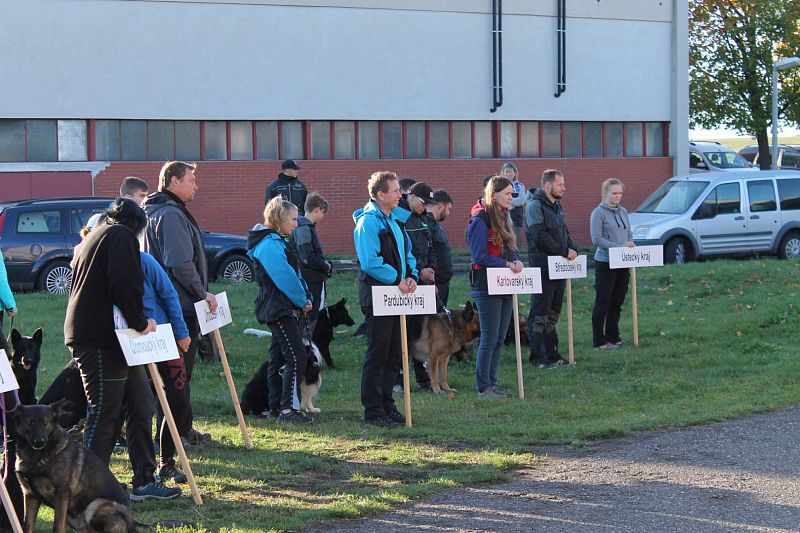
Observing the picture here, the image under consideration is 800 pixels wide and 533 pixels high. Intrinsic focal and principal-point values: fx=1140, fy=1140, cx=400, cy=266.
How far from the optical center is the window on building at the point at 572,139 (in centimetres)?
3058

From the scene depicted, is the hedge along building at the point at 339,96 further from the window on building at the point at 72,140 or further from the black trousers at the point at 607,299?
the black trousers at the point at 607,299

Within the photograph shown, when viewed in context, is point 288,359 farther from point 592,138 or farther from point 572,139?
point 592,138

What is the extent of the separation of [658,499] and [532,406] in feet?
10.2

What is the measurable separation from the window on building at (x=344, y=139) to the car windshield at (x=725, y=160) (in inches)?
619

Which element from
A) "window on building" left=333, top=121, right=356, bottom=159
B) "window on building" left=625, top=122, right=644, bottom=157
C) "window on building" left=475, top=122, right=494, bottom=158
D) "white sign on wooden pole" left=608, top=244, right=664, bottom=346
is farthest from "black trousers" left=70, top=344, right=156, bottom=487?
"window on building" left=625, top=122, right=644, bottom=157

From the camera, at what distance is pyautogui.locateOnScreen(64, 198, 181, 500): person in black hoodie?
263 inches

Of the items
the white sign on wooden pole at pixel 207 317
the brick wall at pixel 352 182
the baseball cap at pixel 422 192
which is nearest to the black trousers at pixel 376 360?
the white sign on wooden pole at pixel 207 317

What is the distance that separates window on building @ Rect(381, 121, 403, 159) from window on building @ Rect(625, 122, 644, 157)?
22.6 feet

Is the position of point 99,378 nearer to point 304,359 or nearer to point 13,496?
point 13,496

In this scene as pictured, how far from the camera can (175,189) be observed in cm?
812

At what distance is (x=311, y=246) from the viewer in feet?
38.3

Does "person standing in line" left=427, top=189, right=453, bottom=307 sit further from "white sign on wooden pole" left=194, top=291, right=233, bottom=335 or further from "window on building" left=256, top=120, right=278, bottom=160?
"window on building" left=256, top=120, right=278, bottom=160

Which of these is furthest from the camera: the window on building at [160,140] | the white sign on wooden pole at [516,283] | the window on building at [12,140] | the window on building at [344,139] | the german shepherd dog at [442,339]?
the window on building at [344,139]

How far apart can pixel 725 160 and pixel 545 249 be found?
28.5m
